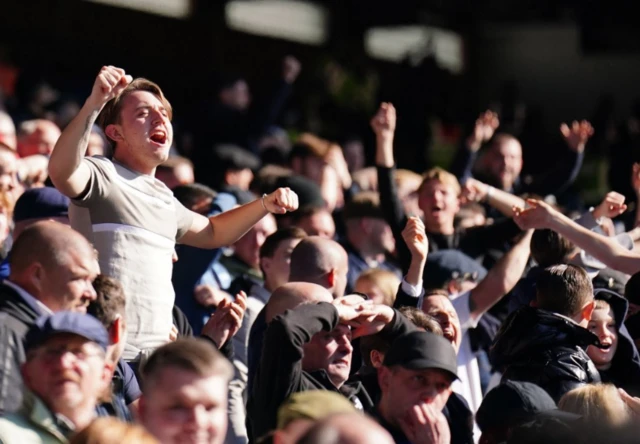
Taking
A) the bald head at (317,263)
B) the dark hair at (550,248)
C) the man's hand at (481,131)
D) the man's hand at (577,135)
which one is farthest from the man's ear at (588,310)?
the man's hand at (577,135)

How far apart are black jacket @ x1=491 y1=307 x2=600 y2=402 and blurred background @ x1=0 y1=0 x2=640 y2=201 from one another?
4.81 m

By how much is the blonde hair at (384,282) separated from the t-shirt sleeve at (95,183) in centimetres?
179

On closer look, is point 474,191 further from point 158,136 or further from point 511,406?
point 511,406

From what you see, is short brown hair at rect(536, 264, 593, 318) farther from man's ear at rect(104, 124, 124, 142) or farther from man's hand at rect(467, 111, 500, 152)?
man's hand at rect(467, 111, 500, 152)

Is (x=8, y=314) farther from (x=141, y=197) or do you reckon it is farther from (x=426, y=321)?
(x=426, y=321)

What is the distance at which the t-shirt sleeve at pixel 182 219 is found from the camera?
17.1 feet

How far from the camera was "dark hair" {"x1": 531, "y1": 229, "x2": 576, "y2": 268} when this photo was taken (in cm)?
661

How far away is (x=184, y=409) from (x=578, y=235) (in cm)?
285

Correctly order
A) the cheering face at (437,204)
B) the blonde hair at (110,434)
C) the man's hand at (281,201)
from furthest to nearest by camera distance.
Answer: the cheering face at (437,204) < the man's hand at (281,201) < the blonde hair at (110,434)

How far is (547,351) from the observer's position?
540cm

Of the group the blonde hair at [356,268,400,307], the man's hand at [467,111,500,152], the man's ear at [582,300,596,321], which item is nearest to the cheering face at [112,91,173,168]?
the blonde hair at [356,268,400,307]

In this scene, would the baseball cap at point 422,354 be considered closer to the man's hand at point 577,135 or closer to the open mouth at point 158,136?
the open mouth at point 158,136

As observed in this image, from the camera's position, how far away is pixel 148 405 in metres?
3.87

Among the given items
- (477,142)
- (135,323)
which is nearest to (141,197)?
(135,323)
